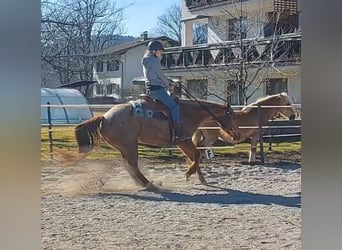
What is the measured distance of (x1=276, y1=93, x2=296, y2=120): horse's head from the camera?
55.2 inches

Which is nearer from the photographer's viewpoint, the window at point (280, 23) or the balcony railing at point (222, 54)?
the window at point (280, 23)

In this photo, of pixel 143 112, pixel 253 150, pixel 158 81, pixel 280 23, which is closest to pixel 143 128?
pixel 143 112

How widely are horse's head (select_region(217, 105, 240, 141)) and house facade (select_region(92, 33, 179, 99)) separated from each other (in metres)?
0.28

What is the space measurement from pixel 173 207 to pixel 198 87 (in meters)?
0.40

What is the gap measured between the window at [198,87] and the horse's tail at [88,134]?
1.02 ft

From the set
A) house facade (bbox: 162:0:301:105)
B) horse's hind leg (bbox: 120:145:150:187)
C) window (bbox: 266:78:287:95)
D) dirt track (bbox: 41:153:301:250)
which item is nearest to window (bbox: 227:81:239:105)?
house facade (bbox: 162:0:301:105)

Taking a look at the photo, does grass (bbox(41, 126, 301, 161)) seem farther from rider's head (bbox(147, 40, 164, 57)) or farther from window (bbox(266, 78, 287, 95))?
rider's head (bbox(147, 40, 164, 57))

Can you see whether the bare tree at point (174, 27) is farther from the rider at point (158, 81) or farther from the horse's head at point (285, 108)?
the horse's head at point (285, 108)

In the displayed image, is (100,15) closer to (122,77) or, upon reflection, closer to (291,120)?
(122,77)

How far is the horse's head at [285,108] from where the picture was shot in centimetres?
140

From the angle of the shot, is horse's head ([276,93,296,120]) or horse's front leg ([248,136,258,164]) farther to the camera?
horse's front leg ([248,136,258,164])

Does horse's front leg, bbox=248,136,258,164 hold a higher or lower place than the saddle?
lower

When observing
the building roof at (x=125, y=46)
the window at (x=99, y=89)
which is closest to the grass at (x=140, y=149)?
the window at (x=99, y=89)
